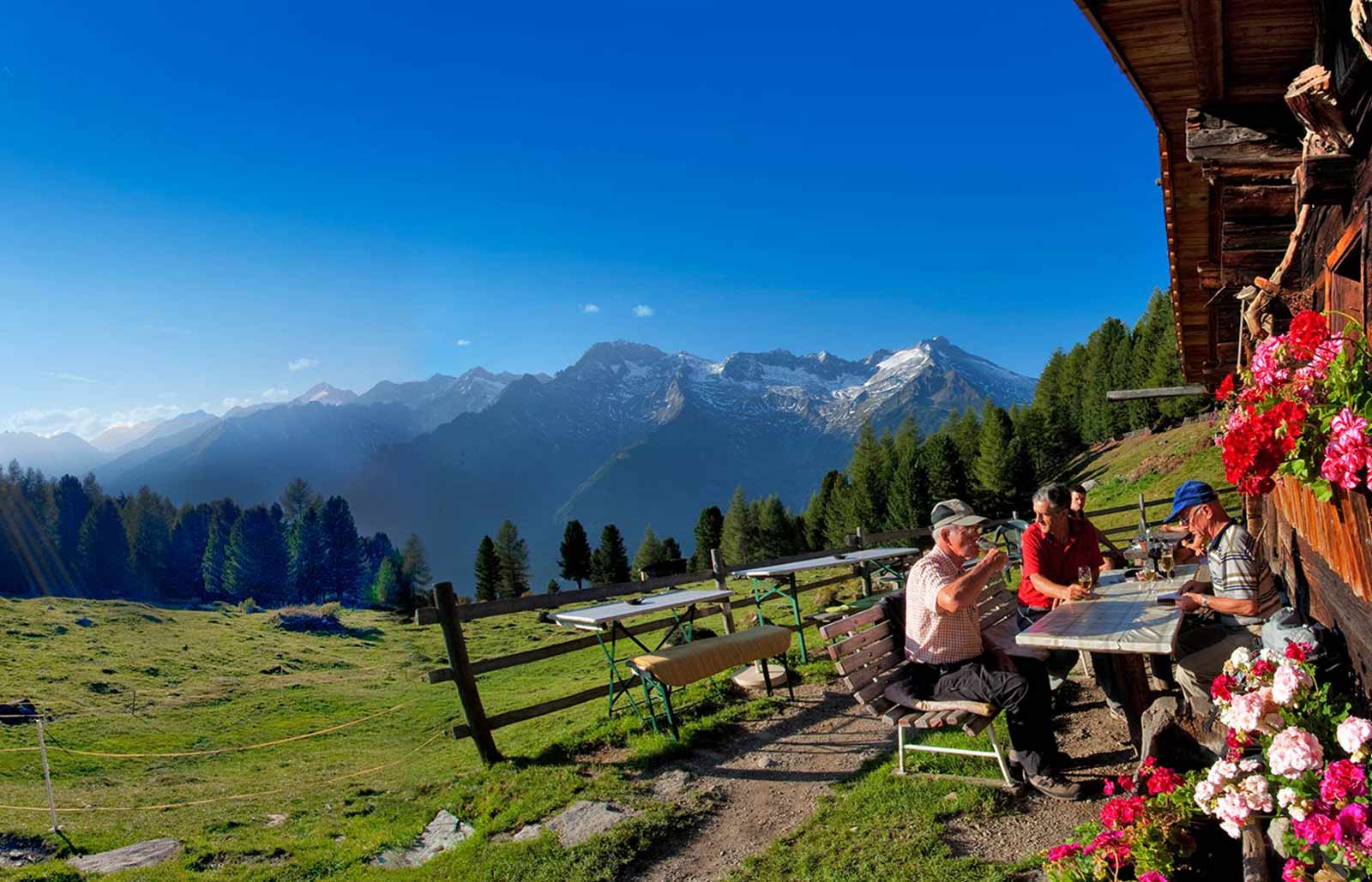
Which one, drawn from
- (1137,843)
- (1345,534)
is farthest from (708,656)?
(1345,534)

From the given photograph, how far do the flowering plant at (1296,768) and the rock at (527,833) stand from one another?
13.1 feet

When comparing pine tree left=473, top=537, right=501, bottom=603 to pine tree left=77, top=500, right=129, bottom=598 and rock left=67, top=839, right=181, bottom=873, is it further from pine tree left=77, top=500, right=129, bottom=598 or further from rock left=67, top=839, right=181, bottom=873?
rock left=67, top=839, right=181, bottom=873

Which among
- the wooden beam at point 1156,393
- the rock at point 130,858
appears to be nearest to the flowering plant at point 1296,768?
the rock at point 130,858

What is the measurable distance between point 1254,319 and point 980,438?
66.6m

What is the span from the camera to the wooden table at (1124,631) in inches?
154

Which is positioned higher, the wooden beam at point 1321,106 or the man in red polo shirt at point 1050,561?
the wooden beam at point 1321,106

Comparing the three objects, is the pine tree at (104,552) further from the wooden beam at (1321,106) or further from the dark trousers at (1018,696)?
the wooden beam at (1321,106)

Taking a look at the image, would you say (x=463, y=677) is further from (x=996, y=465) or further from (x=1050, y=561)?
(x=996, y=465)

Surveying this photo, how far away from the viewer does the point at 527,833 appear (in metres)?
5.24

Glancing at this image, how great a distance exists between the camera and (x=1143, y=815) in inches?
104

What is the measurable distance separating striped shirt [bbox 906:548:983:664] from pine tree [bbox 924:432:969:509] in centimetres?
6577

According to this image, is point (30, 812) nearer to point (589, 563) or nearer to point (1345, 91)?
point (1345, 91)

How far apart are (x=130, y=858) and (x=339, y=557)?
10004 centimetres

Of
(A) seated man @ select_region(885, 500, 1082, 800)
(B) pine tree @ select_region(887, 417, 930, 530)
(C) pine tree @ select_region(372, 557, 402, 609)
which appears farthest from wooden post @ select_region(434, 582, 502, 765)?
(C) pine tree @ select_region(372, 557, 402, 609)
